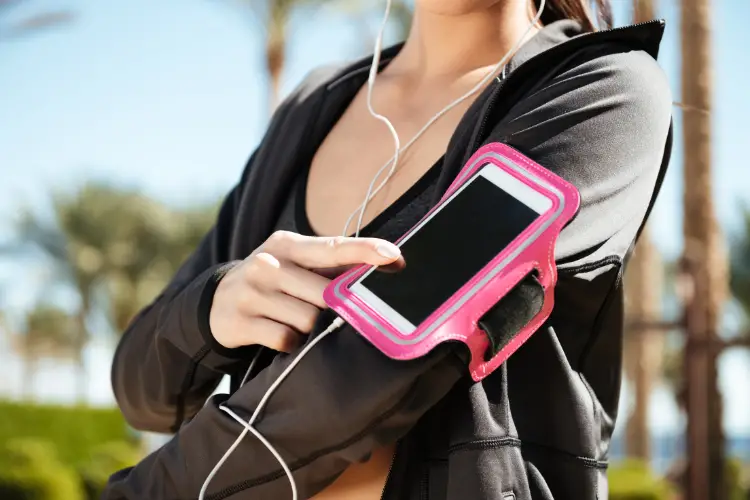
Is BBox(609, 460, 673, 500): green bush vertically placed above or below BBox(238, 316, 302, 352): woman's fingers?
below

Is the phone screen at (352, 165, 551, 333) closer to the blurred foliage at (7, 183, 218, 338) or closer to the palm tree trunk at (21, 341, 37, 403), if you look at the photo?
the blurred foliage at (7, 183, 218, 338)

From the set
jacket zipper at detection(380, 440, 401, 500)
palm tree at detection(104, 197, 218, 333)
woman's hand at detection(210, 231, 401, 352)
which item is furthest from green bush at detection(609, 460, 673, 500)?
palm tree at detection(104, 197, 218, 333)

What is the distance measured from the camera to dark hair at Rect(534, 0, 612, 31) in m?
1.56

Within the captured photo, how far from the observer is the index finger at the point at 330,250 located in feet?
3.33

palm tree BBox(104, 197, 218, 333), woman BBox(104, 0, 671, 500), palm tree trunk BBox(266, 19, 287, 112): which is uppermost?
palm tree trunk BBox(266, 19, 287, 112)

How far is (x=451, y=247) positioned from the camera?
1.02 m

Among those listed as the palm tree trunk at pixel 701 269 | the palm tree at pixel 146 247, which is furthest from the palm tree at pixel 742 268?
the palm tree at pixel 146 247

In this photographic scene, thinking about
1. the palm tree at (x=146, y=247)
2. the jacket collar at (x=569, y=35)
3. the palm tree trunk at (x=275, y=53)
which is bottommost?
the jacket collar at (x=569, y=35)

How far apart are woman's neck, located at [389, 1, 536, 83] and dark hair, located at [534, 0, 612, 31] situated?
0.07 metres

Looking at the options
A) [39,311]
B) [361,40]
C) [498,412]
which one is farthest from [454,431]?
[39,311]

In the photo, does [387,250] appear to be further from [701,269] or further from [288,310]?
[701,269]

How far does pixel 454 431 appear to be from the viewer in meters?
1.08

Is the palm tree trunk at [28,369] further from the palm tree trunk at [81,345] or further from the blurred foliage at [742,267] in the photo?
the blurred foliage at [742,267]

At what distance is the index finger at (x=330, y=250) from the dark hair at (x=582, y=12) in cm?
73
